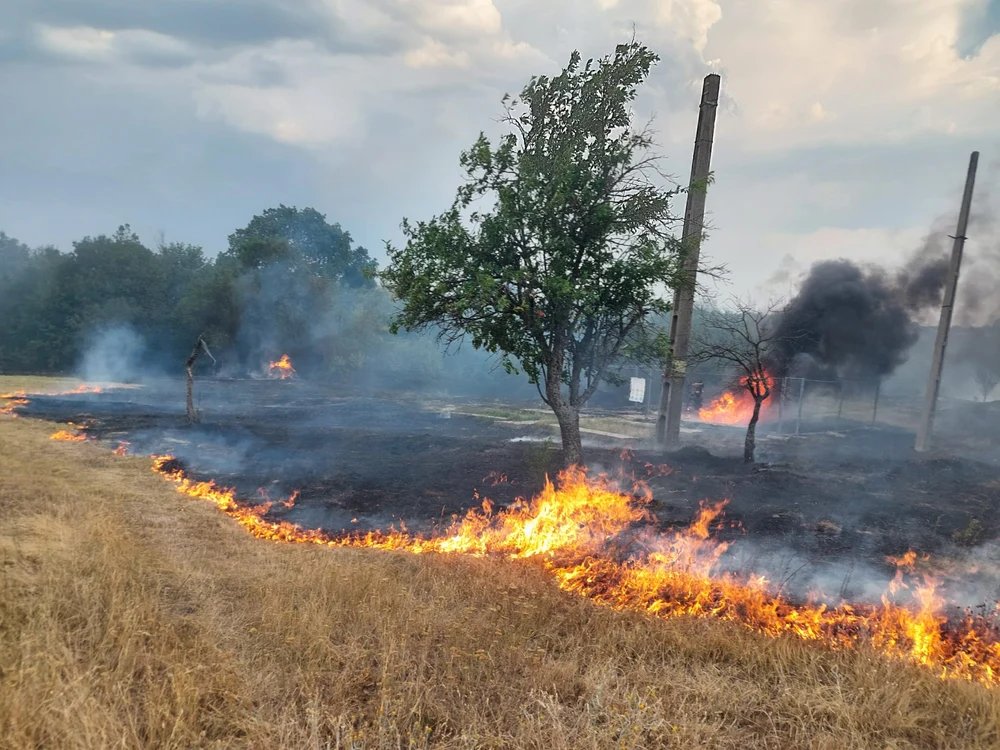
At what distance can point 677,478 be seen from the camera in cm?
1266

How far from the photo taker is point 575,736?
4129 mm

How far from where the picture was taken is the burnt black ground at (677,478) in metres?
8.62

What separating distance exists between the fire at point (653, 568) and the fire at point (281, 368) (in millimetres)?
31543

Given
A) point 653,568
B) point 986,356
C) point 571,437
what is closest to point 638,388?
point 571,437

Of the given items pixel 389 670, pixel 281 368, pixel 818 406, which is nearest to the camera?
pixel 389 670

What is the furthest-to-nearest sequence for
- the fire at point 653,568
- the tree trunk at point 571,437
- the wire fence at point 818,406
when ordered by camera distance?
the wire fence at point 818,406 < the tree trunk at point 571,437 < the fire at point 653,568

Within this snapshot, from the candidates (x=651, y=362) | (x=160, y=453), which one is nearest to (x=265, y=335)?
(x=160, y=453)

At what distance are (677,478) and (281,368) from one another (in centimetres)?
3571

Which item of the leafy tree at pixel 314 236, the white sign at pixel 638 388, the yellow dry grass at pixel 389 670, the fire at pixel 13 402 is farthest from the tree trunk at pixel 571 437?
the leafy tree at pixel 314 236

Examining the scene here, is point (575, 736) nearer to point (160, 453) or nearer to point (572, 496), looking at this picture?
point (572, 496)

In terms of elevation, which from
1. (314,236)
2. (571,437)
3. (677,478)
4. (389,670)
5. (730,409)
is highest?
(314,236)

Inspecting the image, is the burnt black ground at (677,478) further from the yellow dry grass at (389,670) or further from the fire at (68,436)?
the yellow dry grass at (389,670)

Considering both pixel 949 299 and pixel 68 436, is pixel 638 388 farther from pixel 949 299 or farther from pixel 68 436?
pixel 68 436

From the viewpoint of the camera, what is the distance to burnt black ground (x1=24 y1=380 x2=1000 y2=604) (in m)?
8.62
